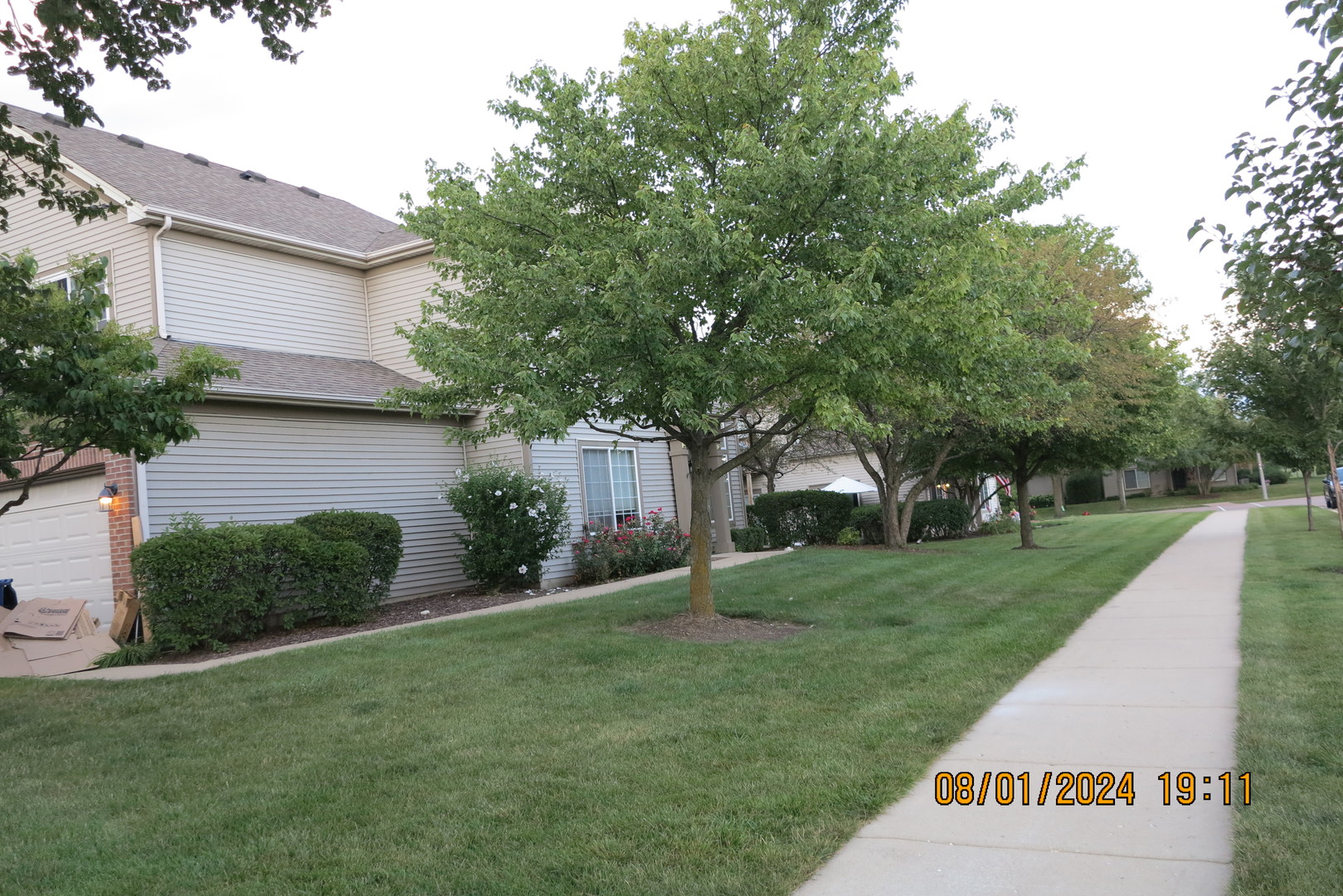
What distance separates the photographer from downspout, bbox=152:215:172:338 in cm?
1316

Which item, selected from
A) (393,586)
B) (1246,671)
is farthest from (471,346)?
(1246,671)

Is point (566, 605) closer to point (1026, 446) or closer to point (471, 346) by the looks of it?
point (471, 346)

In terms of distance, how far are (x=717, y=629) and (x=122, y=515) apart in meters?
7.07

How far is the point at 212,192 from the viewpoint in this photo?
1587 centimetres

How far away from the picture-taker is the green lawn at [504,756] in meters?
3.91

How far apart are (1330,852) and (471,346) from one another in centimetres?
784

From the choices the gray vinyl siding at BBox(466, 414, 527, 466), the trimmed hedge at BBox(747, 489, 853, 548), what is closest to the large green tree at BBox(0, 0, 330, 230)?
the gray vinyl siding at BBox(466, 414, 527, 466)

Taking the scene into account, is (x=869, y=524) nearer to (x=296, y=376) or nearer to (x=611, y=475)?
(x=611, y=475)

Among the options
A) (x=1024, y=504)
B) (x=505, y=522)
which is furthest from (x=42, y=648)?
(x=1024, y=504)

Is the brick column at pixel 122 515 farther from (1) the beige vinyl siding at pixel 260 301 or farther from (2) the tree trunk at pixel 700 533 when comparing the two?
(2) the tree trunk at pixel 700 533

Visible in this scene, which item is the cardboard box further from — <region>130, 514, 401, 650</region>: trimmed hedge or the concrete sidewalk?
the concrete sidewalk

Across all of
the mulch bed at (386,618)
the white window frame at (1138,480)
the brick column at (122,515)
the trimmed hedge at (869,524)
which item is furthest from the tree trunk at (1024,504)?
the white window frame at (1138,480)

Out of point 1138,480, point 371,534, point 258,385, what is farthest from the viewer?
point 1138,480

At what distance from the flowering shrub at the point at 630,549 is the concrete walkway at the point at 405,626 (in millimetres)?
387
